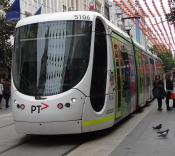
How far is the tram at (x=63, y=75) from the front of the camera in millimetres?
10328

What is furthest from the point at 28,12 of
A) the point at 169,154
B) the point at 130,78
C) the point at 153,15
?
the point at 169,154

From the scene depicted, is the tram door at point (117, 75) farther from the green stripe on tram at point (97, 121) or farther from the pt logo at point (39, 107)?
the pt logo at point (39, 107)

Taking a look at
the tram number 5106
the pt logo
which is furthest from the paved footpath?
the tram number 5106

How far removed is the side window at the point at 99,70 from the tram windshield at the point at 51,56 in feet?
1.09

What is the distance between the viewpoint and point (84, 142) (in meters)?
10.9

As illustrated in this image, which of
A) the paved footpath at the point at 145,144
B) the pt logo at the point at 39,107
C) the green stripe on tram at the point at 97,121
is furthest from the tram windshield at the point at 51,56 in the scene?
the paved footpath at the point at 145,144

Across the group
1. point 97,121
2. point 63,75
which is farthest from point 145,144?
point 63,75

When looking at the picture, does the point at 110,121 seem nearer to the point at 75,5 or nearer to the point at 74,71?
the point at 74,71

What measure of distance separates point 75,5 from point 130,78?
A: 48513mm

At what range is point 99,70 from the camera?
11297mm

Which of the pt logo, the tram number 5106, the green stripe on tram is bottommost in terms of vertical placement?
the green stripe on tram

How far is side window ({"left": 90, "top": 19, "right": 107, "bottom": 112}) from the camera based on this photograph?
11.0m

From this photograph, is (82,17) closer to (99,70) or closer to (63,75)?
(99,70)

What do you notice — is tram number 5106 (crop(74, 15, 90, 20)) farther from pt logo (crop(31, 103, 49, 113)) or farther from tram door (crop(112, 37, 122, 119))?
pt logo (crop(31, 103, 49, 113))
